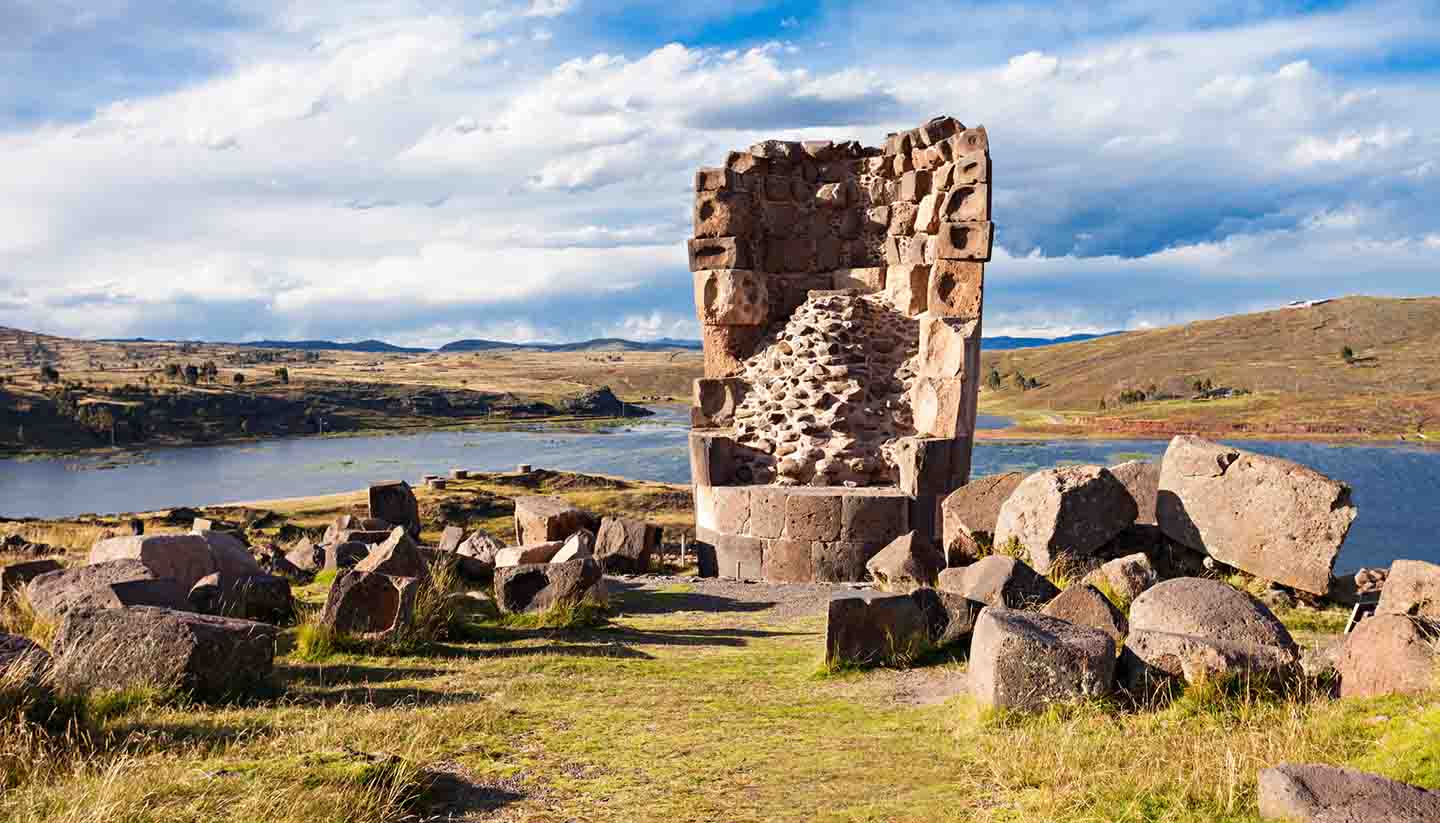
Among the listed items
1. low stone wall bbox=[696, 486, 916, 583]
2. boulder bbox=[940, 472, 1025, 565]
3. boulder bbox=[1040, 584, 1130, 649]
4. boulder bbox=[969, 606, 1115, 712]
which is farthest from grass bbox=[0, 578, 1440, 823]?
low stone wall bbox=[696, 486, 916, 583]

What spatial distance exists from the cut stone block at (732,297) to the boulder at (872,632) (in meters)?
8.36

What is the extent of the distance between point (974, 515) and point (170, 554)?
7.50 m

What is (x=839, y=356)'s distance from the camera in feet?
47.4

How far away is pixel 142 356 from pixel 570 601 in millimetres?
165836

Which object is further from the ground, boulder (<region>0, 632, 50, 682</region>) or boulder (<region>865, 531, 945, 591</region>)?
boulder (<region>0, 632, 50, 682</region>)

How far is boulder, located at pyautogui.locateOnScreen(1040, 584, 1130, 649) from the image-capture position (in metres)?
6.93

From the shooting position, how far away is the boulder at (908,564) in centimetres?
1016

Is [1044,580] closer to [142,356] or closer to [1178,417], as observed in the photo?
[1178,417]

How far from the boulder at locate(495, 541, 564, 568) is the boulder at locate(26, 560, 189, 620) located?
154 inches

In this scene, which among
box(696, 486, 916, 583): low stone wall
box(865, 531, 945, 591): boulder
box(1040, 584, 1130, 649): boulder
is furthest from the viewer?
box(696, 486, 916, 583): low stone wall

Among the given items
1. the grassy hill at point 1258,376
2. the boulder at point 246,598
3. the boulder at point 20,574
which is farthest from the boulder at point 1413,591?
the grassy hill at point 1258,376

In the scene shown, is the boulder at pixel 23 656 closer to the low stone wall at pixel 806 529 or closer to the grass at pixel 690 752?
the grass at pixel 690 752

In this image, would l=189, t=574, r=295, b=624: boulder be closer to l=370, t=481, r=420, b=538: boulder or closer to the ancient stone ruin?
the ancient stone ruin

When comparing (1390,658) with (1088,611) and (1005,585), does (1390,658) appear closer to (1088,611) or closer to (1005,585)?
(1088,611)
